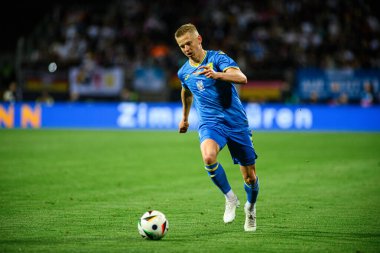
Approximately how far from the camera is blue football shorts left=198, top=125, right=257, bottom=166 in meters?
7.81

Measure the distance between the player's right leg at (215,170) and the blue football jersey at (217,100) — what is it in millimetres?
299

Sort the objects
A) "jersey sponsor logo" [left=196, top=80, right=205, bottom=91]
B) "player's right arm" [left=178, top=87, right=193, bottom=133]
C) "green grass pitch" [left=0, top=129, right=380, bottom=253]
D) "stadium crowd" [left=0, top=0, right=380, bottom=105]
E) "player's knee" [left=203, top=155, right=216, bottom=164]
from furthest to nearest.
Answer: "stadium crowd" [left=0, top=0, right=380, bottom=105]
"player's right arm" [left=178, top=87, right=193, bottom=133]
"jersey sponsor logo" [left=196, top=80, right=205, bottom=91]
"player's knee" [left=203, top=155, right=216, bottom=164]
"green grass pitch" [left=0, top=129, right=380, bottom=253]

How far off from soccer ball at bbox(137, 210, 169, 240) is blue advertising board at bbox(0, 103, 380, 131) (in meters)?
20.1

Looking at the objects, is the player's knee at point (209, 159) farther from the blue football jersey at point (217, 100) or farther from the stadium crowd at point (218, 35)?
the stadium crowd at point (218, 35)

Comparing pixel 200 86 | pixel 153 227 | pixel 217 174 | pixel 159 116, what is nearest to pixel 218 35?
pixel 159 116

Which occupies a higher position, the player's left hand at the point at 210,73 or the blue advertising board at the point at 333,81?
the blue advertising board at the point at 333,81

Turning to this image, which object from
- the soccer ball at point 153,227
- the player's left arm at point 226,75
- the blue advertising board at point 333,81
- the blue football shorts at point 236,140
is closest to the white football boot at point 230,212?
the blue football shorts at point 236,140

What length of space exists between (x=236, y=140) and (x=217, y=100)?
21.4 inches

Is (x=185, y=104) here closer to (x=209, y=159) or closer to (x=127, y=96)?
(x=209, y=159)

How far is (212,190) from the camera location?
1184 cm

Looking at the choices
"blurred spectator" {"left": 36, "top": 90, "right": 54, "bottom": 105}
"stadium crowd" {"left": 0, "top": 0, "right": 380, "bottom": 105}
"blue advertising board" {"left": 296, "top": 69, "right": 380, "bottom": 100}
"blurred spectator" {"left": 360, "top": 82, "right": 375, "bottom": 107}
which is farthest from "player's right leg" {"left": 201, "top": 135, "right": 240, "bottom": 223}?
"blurred spectator" {"left": 36, "top": 90, "right": 54, "bottom": 105}

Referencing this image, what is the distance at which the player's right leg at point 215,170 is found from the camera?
769 centimetres

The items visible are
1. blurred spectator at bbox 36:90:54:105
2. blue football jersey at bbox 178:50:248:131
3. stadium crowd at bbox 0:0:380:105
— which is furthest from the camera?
blurred spectator at bbox 36:90:54:105

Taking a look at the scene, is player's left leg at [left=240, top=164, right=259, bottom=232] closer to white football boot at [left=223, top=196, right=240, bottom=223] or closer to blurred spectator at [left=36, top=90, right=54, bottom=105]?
white football boot at [left=223, top=196, right=240, bottom=223]
